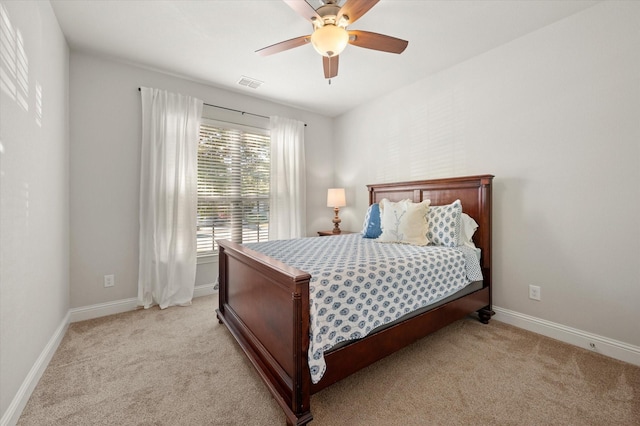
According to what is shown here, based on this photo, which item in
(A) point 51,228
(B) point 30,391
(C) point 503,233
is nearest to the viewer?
(B) point 30,391

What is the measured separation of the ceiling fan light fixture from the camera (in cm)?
177

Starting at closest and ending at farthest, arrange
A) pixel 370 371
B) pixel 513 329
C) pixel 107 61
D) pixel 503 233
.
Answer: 1. pixel 370 371
2. pixel 513 329
3. pixel 503 233
4. pixel 107 61

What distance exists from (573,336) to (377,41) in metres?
2.77

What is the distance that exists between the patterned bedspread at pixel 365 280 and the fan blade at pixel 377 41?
5.15ft

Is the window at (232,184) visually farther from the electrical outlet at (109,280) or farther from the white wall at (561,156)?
the white wall at (561,156)

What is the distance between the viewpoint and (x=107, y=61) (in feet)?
8.96

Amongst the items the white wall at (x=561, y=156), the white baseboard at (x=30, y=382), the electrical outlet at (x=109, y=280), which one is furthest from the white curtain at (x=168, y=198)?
the white wall at (x=561, y=156)

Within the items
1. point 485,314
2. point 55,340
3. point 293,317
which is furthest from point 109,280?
point 485,314

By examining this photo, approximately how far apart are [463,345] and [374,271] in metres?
1.14

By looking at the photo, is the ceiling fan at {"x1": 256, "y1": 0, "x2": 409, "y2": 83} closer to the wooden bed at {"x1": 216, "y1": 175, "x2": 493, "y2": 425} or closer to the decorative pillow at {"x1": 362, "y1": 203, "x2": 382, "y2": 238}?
the wooden bed at {"x1": 216, "y1": 175, "x2": 493, "y2": 425}

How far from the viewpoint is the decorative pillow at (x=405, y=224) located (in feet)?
8.33

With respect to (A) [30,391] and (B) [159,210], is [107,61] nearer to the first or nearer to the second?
(B) [159,210]

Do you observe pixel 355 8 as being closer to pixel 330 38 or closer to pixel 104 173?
pixel 330 38

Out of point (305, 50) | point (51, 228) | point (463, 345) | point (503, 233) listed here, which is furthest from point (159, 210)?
point (503, 233)
